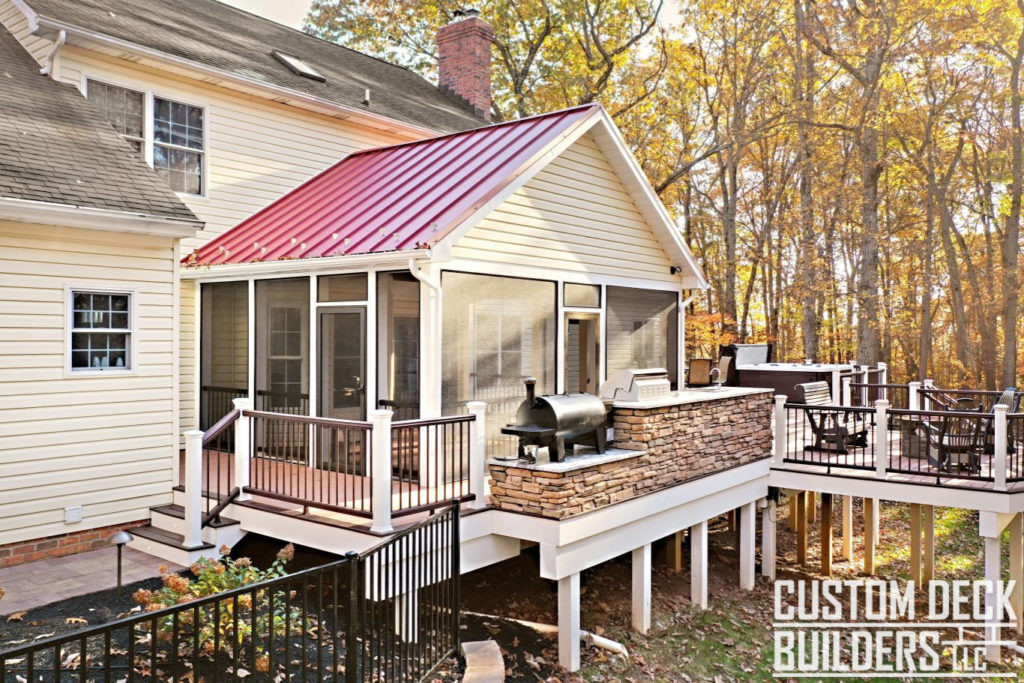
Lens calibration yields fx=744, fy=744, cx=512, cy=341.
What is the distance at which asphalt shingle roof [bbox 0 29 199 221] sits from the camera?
8039 millimetres

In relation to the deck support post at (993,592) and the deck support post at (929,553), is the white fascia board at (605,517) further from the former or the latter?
the deck support post at (929,553)

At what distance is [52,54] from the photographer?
397 inches

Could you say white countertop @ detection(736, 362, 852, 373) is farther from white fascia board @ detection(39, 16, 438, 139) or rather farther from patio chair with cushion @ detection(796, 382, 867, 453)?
white fascia board @ detection(39, 16, 438, 139)

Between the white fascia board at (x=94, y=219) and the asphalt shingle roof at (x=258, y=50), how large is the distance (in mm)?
3667

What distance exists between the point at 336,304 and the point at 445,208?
183cm

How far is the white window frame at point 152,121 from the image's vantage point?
10.7 metres

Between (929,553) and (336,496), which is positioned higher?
(336,496)

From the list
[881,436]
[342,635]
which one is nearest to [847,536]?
[881,436]

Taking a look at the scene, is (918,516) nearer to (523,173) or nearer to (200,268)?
(523,173)

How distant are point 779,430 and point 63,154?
10476mm

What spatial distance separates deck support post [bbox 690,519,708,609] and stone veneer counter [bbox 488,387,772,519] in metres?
0.85

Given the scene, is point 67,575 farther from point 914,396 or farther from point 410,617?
point 914,396

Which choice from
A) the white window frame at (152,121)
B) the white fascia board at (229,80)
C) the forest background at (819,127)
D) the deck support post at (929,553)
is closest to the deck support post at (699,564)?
the deck support post at (929,553)

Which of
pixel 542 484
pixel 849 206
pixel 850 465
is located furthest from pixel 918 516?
pixel 849 206
